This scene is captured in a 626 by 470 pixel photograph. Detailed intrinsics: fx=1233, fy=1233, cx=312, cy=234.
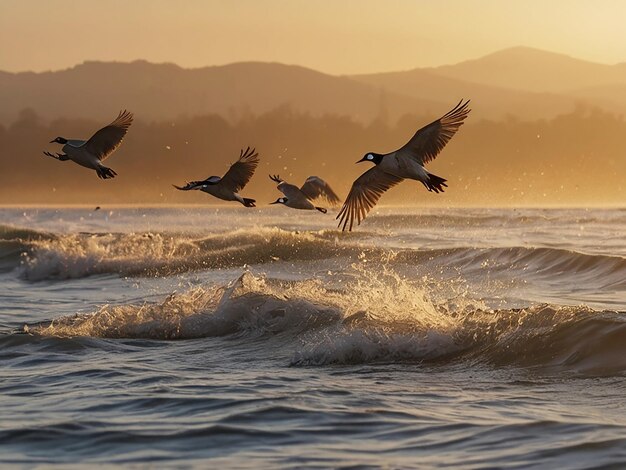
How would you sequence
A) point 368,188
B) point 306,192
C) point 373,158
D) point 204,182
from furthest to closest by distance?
point 306,192 → point 204,182 → point 368,188 → point 373,158

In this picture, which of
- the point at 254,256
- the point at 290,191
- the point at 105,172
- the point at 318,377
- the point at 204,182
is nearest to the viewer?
the point at 318,377

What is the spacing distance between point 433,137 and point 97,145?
17.0ft

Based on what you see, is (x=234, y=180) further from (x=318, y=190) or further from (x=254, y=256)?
(x=254, y=256)

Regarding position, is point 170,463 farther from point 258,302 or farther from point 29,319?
point 29,319

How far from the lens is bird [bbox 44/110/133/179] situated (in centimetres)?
1736

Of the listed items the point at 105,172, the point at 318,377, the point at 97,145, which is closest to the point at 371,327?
the point at 318,377

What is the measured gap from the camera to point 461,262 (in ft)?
102

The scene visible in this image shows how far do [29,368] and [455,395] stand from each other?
197 inches

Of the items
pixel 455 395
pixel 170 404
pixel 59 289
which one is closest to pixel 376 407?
pixel 455 395

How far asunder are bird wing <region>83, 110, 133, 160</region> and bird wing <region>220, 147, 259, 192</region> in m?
2.00

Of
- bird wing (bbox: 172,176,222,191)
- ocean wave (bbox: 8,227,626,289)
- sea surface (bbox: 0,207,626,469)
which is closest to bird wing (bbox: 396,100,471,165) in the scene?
sea surface (bbox: 0,207,626,469)

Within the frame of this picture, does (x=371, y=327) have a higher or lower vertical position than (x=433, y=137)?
lower

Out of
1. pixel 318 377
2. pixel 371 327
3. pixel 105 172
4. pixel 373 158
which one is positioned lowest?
pixel 318 377

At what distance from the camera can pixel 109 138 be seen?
57.7 feet
